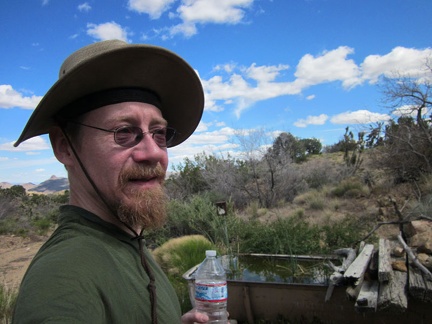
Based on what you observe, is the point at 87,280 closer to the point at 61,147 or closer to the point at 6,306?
the point at 61,147

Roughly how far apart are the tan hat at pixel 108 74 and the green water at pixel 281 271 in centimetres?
472

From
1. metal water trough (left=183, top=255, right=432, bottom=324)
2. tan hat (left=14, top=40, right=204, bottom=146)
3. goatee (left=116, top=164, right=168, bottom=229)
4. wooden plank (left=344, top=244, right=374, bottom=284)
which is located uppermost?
tan hat (left=14, top=40, right=204, bottom=146)

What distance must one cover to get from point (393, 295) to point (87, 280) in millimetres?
3879

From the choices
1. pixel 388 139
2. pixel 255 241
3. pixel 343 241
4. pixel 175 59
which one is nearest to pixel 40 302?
pixel 175 59

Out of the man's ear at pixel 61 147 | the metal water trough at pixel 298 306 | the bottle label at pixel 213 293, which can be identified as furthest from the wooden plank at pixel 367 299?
the man's ear at pixel 61 147

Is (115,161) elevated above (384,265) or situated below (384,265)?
above

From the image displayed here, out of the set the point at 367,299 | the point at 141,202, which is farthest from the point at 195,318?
the point at 367,299

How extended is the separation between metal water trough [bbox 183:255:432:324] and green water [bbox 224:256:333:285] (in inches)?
17.3

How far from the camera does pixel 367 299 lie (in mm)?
3953

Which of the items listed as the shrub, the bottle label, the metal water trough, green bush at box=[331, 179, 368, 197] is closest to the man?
the bottle label

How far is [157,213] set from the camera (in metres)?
1.72

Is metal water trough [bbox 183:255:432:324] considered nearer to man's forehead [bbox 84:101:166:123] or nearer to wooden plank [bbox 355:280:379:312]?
wooden plank [bbox 355:280:379:312]

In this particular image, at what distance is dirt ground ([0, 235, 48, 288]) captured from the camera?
960cm

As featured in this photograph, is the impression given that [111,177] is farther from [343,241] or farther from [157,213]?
[343,241]
